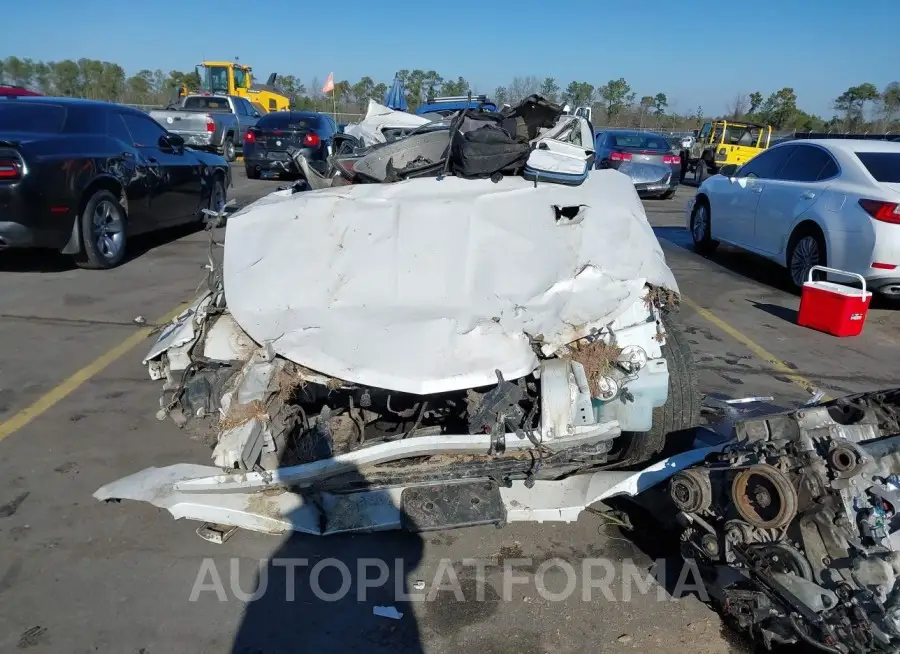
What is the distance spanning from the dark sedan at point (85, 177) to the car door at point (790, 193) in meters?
7.20

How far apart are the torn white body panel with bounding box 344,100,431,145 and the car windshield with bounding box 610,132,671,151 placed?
399 inches

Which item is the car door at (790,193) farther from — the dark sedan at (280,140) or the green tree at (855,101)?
the green tree at (855,101)

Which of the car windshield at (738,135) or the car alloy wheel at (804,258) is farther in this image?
the car windshield at (738,135)

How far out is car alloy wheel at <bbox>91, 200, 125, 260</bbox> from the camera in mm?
7172

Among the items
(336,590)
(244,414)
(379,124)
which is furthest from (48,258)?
(336,590)

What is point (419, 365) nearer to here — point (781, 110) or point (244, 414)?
point (244, 414)

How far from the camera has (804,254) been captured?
7.24 meters

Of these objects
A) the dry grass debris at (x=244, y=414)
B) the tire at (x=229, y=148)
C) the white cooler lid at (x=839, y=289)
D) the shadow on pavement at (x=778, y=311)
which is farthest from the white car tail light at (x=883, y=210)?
the tire at (x=229, y=148)

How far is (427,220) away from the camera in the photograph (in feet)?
11.2

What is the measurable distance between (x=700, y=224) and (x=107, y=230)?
25.1ft

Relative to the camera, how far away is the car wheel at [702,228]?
9.38 meters

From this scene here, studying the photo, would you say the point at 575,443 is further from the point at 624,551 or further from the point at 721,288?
the point at 721,288

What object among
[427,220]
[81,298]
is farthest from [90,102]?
[427,220]

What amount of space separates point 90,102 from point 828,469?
802cm
